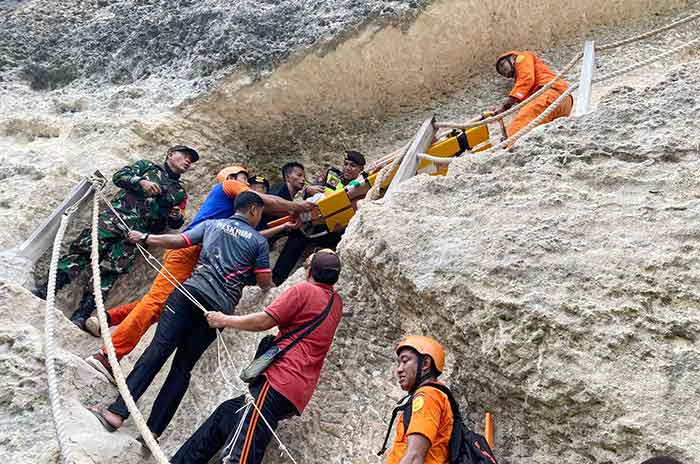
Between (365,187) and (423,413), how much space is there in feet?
9.75

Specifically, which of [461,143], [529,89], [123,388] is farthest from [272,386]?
[529,89]

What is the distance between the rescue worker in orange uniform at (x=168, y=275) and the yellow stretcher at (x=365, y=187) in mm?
154

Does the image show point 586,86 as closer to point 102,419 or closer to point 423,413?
point 423,413

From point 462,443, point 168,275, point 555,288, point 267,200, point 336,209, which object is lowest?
point 336,209

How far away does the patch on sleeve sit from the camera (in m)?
3.22

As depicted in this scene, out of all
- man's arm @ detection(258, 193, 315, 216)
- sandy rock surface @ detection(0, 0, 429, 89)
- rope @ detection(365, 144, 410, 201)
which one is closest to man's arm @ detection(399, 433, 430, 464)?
rope @ detection(365, 144, 410, 201)

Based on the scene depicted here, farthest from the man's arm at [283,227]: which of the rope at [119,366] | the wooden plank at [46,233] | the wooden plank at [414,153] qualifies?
the wooden plank at [46,233]

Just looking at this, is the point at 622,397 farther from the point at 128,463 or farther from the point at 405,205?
the point at 128,463

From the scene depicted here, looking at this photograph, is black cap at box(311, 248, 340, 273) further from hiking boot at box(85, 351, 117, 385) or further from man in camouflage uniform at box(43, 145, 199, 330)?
man in camouflage uniform at box(43, 145, 199, 330)

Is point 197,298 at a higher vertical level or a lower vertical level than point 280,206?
higher

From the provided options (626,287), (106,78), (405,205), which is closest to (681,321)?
(626,287)

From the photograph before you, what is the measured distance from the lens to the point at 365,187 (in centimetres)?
588

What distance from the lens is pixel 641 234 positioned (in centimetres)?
382

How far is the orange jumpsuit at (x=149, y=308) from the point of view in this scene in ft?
15.6
